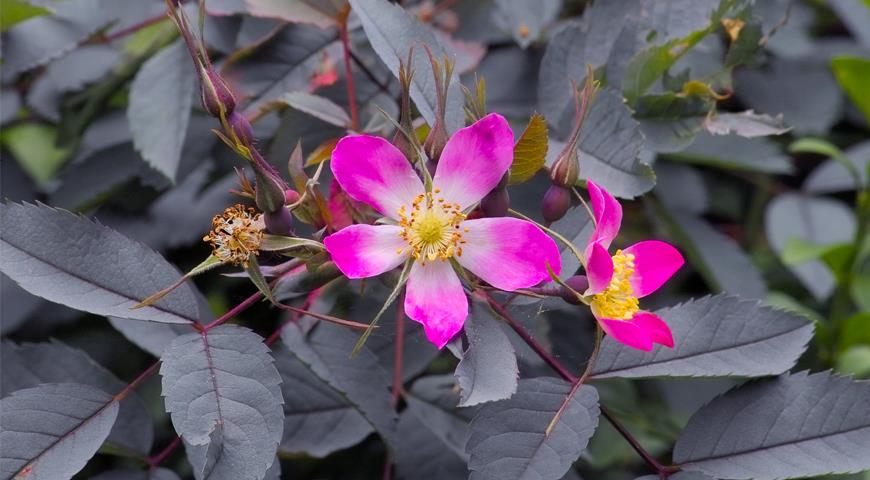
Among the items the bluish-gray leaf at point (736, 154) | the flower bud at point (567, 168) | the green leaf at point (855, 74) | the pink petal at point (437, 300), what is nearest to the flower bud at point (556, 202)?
the flower bud at point (567, 168)

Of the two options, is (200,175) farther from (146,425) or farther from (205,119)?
(146,425)

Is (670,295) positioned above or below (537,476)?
below

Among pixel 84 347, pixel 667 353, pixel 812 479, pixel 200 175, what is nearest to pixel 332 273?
pixel 667 353

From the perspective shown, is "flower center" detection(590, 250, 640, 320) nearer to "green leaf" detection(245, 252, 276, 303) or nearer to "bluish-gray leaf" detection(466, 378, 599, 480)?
"bluish-gray leaf" detection(466, 378, 599, 480)

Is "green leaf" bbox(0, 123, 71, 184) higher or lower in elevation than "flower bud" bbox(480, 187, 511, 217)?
lower

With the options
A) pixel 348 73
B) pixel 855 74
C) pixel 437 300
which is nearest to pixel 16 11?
pixel 348 73

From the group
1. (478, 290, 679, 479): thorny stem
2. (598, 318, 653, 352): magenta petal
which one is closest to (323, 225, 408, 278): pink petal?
(478, 290, 679, 479): thorny stem

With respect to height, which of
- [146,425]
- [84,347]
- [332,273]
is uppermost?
[332,273]
